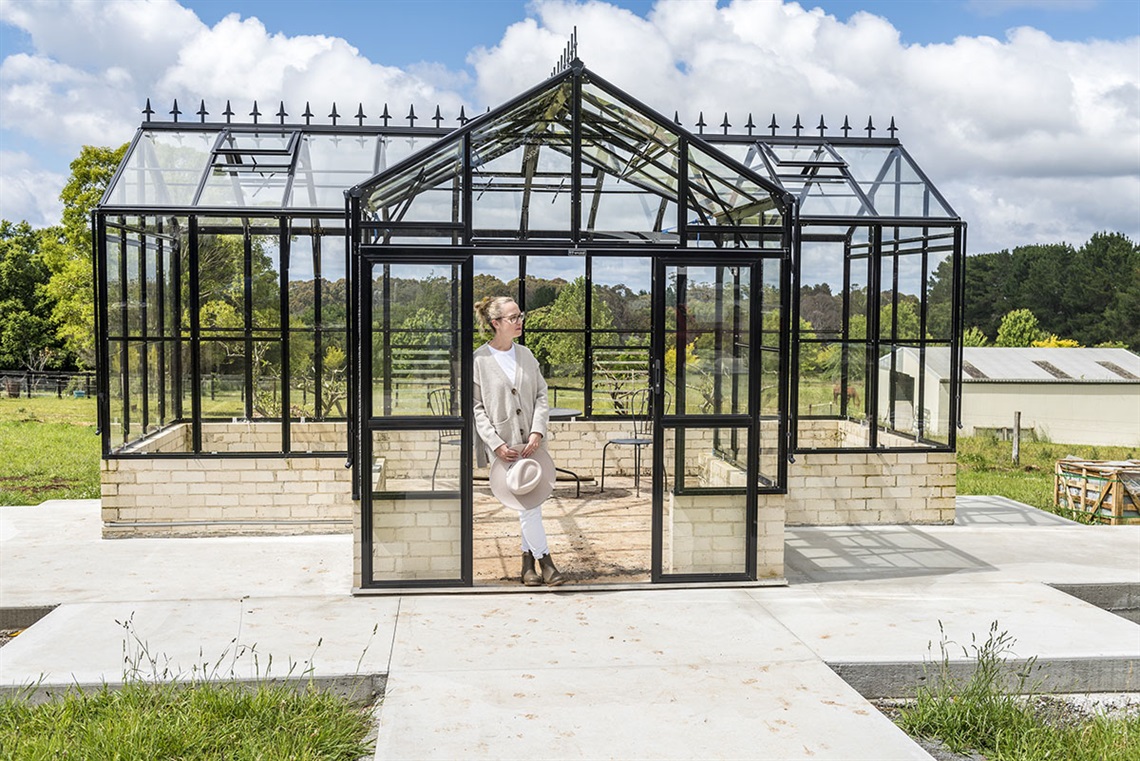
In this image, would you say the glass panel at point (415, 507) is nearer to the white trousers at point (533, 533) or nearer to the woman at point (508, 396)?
the woman at point (508, 396)

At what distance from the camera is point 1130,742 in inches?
179

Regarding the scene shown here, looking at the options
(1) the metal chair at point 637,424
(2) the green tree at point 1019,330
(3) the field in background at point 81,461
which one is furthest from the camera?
(2) the green tree at point 1019,330

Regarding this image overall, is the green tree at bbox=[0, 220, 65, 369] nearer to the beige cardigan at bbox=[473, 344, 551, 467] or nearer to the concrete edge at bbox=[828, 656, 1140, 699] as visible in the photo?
the beige cardigan at bbox=[473, 344, 551, 467]

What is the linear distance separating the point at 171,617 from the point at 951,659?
4.29 m

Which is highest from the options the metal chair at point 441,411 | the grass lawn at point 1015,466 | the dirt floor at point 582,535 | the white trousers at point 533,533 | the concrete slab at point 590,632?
the metal chair at point 441,411

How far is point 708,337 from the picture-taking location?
694 cm

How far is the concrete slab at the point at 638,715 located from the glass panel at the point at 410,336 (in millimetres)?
1950

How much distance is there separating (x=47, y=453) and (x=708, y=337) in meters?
12.0

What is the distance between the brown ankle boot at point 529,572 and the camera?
6898 millimetres

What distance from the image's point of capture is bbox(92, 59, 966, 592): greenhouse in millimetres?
6750

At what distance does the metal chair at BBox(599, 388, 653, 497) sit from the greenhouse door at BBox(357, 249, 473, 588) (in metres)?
3.83

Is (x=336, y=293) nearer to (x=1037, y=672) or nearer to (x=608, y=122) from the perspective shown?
(x=608, y=122)

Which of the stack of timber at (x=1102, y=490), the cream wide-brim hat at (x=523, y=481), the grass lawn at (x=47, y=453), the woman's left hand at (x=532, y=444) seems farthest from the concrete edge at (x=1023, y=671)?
the grass lawn at (x=47, y=453)

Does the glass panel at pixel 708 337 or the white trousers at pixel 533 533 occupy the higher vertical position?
the glass panel at pixel 708 337
